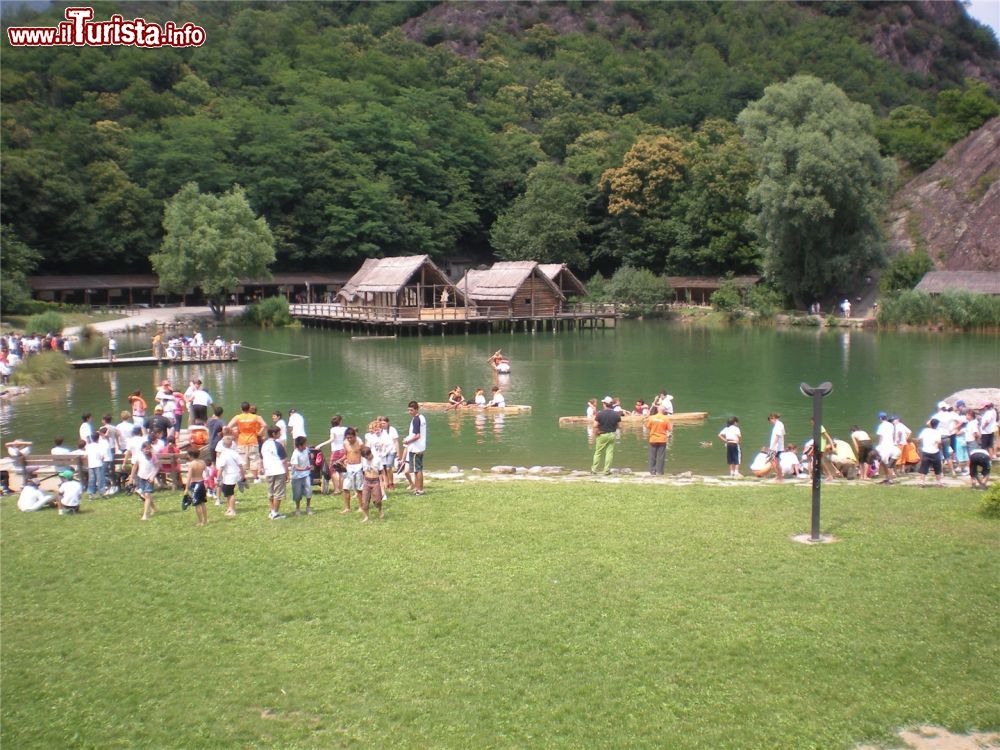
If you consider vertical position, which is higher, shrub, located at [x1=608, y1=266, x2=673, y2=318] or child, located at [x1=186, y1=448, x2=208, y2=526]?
shrub, located at [x1=608, y1=266, x2=673, y2=318]

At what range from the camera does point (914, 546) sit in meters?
12.0

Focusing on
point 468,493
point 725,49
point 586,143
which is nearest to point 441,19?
point 725,49

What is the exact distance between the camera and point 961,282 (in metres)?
58.6

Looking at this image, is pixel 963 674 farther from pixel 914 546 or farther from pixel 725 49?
pixel 725 49

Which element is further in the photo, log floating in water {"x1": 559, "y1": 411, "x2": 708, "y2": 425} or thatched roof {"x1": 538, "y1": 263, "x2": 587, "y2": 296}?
thatched roof {"x1": 538, "y1": 263, "x2": 587, "y2": 296}

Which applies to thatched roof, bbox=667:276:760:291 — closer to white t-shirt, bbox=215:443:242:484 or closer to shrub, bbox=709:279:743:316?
shrub, bbox=709:279:743:316

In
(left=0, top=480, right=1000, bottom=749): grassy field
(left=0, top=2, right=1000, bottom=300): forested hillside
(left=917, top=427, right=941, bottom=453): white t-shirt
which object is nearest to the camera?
(left=0, top=480, right=1000, bottom=749): grassy field

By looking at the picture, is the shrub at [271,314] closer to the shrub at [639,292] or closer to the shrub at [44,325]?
the shrub at [44,325]

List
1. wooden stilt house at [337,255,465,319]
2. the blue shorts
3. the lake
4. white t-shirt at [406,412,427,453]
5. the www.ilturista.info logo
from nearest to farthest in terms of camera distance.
→ white t-shirt at [406,412,427,453] < the www.ilturista.info logo < the blue shorts < the lake < wooden stilt house at [337,255,465,319]

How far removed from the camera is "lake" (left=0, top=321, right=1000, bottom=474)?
85.3 feet

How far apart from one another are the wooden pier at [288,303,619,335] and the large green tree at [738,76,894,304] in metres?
12.3

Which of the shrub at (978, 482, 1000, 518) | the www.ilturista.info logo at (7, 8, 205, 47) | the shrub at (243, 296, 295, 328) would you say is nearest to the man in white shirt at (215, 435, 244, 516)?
the www.ilturista.info logo at (7, 8, 205, 47)

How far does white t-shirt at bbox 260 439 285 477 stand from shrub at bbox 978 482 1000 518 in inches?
393

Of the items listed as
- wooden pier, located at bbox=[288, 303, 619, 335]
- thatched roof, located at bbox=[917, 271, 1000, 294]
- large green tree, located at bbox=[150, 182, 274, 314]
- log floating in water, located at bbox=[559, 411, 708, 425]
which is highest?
large green tree, located at bbox=[150, 182, 274, 314]
